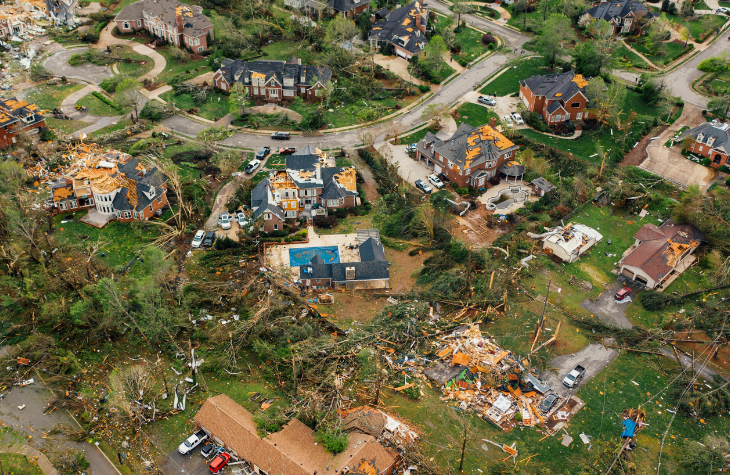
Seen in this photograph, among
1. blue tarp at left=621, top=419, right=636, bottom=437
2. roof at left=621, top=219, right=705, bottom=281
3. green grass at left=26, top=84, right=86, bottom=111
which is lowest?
blue tarp at left=621, top=419, right=636, bottom=437

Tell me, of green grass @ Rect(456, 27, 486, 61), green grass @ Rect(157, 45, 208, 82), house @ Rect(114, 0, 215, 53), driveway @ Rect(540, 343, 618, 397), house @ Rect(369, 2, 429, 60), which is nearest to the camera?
driveway @ Rect(540, 343, 618, 397)

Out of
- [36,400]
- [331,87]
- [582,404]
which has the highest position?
[331,87]

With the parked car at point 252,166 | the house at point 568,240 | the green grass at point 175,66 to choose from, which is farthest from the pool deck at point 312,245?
the green grass at point 175,66

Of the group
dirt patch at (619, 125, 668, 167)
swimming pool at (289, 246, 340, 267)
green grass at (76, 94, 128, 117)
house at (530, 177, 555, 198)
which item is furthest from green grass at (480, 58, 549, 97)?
green grass at (76, 94, 128, 117)

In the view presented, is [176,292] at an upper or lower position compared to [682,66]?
lower

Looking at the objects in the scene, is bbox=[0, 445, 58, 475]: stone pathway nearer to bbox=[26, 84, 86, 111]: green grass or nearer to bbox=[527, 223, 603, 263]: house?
bbox=[527, 223, 603, 263]: house

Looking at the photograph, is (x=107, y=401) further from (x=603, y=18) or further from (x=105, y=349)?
(x=603, y=18)

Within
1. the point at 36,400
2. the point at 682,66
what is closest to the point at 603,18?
the point at 682,66

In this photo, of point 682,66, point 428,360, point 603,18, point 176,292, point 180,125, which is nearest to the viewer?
point 428,360

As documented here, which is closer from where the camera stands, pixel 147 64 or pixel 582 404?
pixel 582 404
